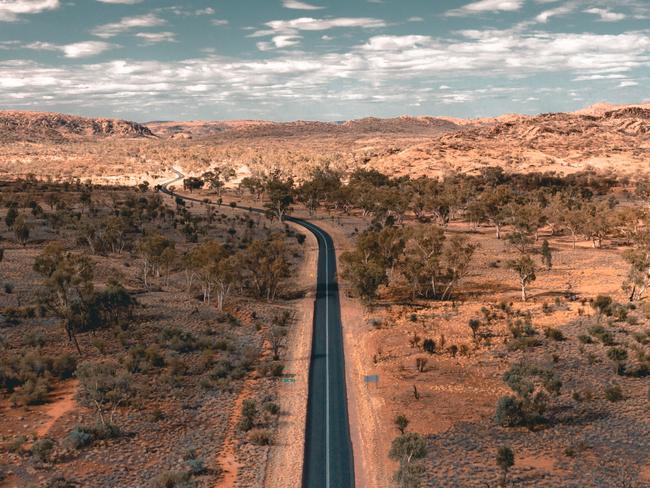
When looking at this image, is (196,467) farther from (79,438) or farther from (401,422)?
(401,422)

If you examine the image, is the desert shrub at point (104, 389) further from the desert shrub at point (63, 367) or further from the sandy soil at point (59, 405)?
the desert shrub at point (63, 367)

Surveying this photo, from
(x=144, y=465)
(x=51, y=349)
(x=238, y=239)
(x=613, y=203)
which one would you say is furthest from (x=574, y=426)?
(x=613, y=203)

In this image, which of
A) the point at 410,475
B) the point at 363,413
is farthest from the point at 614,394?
the point at 410,475

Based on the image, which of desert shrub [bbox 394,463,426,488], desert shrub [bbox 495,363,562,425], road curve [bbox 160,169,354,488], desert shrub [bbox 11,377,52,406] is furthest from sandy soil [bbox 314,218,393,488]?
desert shrub [bbox 11,377,52,406]

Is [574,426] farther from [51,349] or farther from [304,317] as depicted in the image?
[51,349]

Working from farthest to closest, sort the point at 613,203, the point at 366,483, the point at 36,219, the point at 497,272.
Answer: the point at 613,203 → the point at 36,219 → the point at 497,272 → the point at 366,483
